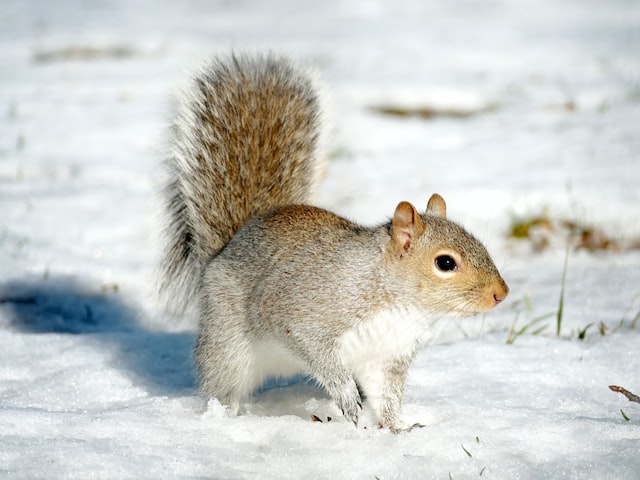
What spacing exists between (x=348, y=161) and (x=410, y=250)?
Result: 3.16 metres

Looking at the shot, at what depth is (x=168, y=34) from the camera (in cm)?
914

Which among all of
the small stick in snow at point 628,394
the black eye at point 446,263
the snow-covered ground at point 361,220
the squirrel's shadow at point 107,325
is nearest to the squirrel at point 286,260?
the black eye at point 446,263

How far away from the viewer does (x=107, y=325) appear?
3527 millimetres

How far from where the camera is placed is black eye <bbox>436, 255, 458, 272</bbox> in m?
2.38

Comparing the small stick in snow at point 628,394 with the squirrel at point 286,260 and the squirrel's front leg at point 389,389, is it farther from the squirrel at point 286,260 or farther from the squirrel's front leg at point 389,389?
the squirrel's front leg at point 389,389

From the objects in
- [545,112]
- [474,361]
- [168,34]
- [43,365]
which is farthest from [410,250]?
[168,34]

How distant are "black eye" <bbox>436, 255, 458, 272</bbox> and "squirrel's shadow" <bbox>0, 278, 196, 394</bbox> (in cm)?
99

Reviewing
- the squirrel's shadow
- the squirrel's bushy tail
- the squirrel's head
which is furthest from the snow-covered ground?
the squirrel's head

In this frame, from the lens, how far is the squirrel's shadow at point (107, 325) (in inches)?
115

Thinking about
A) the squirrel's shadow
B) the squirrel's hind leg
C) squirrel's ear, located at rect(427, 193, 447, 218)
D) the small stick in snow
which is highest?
squirrel's ear, located at rect(427, 193, 447, 218)

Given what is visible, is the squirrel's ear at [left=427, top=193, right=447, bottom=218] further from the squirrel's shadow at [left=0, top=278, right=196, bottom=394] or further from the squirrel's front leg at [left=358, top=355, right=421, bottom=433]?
the squirrel's shadow at [left=0, top=278, right=196, bottom=394]

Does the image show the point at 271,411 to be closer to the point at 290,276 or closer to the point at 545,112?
the point at 290,276

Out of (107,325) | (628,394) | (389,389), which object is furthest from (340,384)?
(107,325)

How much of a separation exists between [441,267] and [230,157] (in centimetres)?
93
